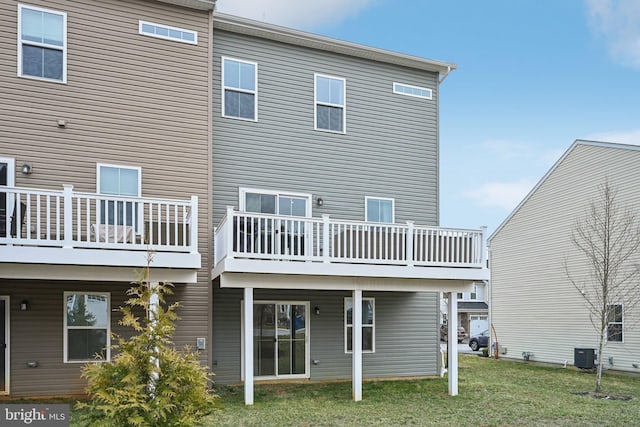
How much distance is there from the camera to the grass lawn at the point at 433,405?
836 centimetres

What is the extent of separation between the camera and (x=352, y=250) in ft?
33.6

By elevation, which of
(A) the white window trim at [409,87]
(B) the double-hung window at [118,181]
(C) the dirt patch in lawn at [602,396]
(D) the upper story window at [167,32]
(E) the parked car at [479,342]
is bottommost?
(E) the parked car at [479,342]

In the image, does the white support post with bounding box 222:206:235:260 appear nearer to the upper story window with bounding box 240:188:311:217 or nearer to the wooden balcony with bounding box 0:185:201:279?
the wooden balcony with bounding box 0:185:201:279

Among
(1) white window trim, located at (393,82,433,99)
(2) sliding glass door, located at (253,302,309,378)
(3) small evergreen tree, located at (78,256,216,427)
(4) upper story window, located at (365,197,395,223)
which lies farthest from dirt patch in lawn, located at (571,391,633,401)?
(3) small evergreen tree, located at (78,256,216,427)

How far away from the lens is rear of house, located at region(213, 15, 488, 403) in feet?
34.0

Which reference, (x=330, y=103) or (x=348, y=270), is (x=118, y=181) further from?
(x=330, y=103)

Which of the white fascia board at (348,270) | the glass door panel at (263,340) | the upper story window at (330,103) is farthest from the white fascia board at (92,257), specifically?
the upper story window at (330,103)

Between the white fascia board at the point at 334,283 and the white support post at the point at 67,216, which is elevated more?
the white support post at the point at 67,216

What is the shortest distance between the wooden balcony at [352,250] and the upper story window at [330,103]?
308 cm

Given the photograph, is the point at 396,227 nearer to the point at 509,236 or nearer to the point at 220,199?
the point at 220,199

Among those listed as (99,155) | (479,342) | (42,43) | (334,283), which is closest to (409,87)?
(334,283)

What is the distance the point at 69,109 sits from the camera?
9.89 m

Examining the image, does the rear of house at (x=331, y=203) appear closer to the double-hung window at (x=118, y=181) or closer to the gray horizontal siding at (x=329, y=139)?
the gray horizontal siding at (x=329, y=139)

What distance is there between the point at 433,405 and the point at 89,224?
283 inches
